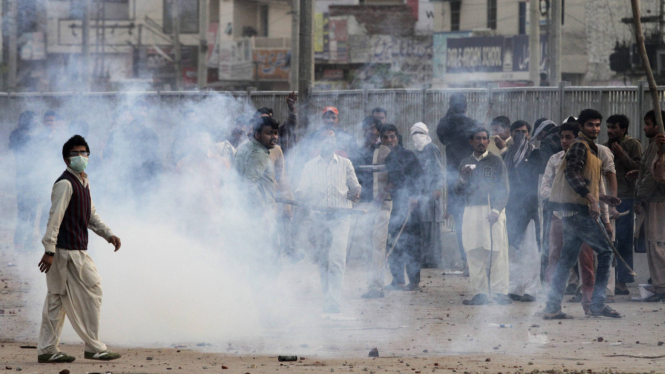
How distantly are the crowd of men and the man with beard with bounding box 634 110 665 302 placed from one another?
0.01m

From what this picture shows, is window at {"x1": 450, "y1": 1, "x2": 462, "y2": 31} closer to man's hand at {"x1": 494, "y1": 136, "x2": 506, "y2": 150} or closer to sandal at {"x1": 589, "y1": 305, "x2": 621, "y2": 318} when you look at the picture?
man's hand at {"x1": 494, "y1": 136, "x2": 506, "y2": 150}

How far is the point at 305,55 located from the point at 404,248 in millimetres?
2920

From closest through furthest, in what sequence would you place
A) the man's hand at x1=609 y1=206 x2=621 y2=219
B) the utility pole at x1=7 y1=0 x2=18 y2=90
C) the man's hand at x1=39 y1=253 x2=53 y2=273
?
the man's hand at x1=39 y1=253 x2=53 y2=273 → the man's hand at x1=609 y1=206 x2=621 y2=219 → the utility pole at x1=7 y1=0 x2=18 y2=90

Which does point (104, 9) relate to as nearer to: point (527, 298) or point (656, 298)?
point (527, 298)

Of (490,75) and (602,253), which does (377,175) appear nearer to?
(602,253)

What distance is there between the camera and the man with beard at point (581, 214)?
25.7 feet

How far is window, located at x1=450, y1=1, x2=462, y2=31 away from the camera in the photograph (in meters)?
38.5

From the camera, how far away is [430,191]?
33.0 feet

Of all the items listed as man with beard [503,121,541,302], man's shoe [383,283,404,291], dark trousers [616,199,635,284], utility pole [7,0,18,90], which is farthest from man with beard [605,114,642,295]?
utility pole [7,0,18,90]

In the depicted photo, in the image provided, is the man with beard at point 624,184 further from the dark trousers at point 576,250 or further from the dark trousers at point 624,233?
the dark trousers at point 576,250

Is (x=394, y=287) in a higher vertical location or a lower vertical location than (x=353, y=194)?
lower

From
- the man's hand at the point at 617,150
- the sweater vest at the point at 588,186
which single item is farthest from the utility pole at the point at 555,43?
the sweater vest at the point at 588,186

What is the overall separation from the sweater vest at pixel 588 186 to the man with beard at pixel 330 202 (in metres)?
1.94

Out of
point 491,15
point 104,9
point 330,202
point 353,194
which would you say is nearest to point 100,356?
point 330,202
